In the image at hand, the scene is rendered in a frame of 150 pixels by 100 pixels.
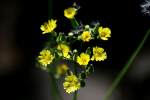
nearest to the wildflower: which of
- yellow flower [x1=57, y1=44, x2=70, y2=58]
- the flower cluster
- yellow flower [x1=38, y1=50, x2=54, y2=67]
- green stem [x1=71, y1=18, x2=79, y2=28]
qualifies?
the flower cluster

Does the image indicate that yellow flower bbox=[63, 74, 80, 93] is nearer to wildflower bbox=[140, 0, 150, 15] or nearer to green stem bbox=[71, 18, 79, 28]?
green stem bbox=[71, 18, 79, 28]

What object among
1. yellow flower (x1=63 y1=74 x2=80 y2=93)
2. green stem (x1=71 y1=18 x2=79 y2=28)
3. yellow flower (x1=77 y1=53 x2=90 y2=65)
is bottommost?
yellow flower (x1=63 y1=74 x2=80 y2=93)

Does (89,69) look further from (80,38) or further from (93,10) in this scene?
(93,10)

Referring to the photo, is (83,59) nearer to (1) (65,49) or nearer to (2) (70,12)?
(1) (65,49)

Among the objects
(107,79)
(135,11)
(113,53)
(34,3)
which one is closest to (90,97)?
(107,79)

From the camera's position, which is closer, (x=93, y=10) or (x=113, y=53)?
(x=93, y=10)

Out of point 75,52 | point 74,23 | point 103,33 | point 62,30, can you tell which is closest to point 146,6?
point 103,33

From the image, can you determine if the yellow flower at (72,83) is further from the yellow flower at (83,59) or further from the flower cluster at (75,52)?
the yellow flower at (83,59)

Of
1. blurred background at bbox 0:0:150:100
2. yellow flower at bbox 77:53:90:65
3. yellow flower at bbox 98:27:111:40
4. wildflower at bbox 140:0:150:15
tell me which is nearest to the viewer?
yellow flower at bbox 77:53:90:65

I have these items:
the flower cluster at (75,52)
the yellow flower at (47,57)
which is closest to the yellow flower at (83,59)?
the flower cluster at (75,52)
